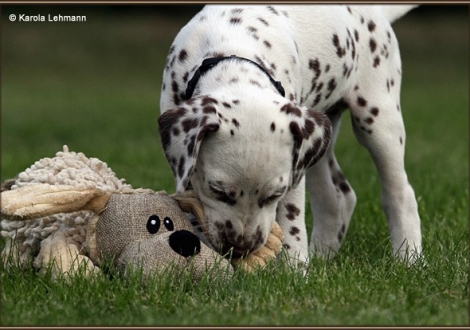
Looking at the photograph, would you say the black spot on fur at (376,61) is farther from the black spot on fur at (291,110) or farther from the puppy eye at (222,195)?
the puppy eye at (222,195)

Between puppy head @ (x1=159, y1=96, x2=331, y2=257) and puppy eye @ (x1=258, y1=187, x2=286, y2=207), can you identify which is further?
puppy eye @ (x1=258, y1=187, x2=286, y2=207)

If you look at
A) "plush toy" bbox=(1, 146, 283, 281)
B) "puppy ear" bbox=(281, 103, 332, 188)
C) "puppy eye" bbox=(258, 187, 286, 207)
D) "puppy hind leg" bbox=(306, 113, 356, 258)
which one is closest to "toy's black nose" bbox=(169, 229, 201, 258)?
"plush toy" bbox=(1, 146, 283, 281)

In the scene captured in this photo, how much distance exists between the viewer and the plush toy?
457 centimetres

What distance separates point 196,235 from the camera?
477 cm

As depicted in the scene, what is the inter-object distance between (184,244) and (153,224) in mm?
221

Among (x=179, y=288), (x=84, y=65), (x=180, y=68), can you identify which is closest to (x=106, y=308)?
(x=179, y=288)

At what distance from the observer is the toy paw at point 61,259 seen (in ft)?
14.9

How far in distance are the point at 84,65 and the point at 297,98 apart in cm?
2343

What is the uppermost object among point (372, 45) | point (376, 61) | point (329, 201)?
point (372, 45)

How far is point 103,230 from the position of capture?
4.71 m

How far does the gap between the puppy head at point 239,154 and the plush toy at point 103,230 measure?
0.16m

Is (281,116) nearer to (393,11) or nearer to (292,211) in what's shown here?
(292,211)

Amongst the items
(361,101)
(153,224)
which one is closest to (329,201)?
(361,101)

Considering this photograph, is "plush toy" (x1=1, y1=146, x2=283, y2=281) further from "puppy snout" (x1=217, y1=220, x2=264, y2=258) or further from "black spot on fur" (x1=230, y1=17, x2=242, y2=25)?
"black spot on fur" (x1=230, y1=17, x2=242, y2=25)
